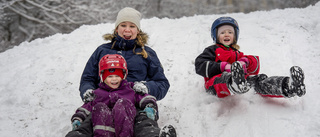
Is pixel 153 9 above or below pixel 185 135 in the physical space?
above

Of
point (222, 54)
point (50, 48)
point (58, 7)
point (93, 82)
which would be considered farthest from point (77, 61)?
point (58, 7)

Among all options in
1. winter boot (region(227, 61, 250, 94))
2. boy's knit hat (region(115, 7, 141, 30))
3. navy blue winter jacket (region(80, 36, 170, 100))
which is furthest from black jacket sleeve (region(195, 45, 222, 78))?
boy's knit hat (region(115, 7, 141, 30))

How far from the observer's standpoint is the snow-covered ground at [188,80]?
2801 millimetres

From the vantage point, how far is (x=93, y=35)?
696 cm

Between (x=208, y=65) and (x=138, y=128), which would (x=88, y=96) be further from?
(x=208, y=65)

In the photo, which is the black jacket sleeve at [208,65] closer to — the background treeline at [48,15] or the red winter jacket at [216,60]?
the red winter jacket at [216,60]

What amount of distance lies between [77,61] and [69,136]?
3616 millimetres

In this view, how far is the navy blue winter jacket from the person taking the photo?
3.16m

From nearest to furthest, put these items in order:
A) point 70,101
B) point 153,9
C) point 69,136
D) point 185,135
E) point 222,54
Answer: point 69,136, point 185,135, point 222,54, point 70,101, point 153,9

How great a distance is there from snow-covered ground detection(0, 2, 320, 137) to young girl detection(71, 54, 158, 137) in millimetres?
604

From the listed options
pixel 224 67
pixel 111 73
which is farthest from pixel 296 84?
pixel 111 73

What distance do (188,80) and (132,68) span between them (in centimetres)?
155

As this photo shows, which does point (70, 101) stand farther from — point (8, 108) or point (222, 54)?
point (222, 54)

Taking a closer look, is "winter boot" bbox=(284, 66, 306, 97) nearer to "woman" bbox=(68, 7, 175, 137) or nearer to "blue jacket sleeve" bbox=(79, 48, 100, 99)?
"woman" bbox=(68, 7, 175, 137)
